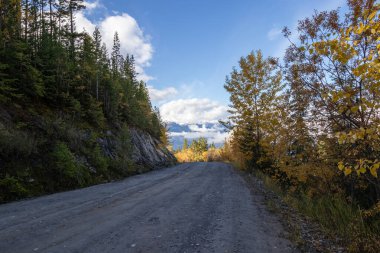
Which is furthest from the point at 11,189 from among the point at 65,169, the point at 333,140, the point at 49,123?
the point at 333,140

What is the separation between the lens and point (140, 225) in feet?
23.2

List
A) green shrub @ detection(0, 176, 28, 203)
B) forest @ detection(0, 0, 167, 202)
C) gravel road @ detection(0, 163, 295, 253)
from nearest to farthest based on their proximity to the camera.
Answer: gravel road @ detection(0, 163, 295, 253) → green shrub @ detection(0, 176, 28, 203) → forest @ detection(0, 0, 167, 202)

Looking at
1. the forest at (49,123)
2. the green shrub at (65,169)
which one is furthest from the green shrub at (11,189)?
the green shrub at (65,169)

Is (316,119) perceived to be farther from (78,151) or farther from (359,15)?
(78,151)

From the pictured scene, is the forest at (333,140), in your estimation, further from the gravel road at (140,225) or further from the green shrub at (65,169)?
the green shrub at (65,169)

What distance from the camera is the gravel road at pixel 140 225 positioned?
5.55 metres

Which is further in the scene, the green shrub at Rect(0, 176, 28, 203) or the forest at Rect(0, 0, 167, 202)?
the forest at Rect(0, 0, 167, 202)

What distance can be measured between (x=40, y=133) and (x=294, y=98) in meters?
15.0

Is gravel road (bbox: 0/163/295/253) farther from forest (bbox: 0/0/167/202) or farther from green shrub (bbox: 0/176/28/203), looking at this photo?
forest (bbox: 0/0/167/202)

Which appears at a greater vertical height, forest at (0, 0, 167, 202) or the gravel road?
forest at (0, 0, 167, 202)

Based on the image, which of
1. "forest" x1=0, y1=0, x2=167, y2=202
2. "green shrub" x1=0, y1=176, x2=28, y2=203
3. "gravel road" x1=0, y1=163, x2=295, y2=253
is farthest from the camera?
"forest" x1=0, y1=0, x2=167, y2=202

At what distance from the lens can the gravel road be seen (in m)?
5.55

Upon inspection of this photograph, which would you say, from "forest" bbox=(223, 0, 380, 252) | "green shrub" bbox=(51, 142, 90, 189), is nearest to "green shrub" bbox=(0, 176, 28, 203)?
"green shrub" bbox=(51, 142, 90, 189)

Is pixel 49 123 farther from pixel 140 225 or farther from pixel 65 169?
pixel 140 225
